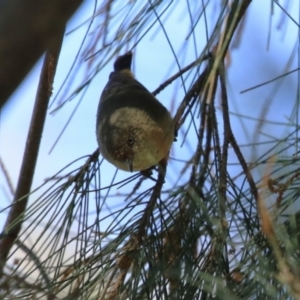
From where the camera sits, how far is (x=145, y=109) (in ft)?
4.67

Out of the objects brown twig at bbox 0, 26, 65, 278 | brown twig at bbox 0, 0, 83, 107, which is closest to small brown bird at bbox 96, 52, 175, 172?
brown twig at bbox 0, 26, 65, 278

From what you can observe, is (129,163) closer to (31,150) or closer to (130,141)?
(130,141)

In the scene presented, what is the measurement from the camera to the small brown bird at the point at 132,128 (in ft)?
4.25

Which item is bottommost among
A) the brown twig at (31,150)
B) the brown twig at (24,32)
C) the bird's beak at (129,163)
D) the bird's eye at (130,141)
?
the brown twig at (24,32)

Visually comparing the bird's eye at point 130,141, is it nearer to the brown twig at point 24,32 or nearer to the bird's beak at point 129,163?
the bird's beak at point 129,163

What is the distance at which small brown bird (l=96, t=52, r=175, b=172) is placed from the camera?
1.29 metres

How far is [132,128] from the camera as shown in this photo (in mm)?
1377

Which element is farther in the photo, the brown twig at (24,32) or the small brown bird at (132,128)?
the small brown bird at (132,128)

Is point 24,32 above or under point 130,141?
under

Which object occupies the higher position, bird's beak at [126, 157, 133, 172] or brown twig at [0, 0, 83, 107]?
bird's beak at [126, 157, 133, 172]

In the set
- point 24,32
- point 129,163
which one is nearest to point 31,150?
point 129,163

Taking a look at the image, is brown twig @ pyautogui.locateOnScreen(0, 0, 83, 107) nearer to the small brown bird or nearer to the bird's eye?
the small brown bird

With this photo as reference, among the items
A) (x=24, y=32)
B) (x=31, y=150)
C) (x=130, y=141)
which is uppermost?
(x=130, y=141)

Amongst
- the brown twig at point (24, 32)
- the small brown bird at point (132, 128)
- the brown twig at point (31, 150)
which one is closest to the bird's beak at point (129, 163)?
the small brown bird at point (132, 128)
